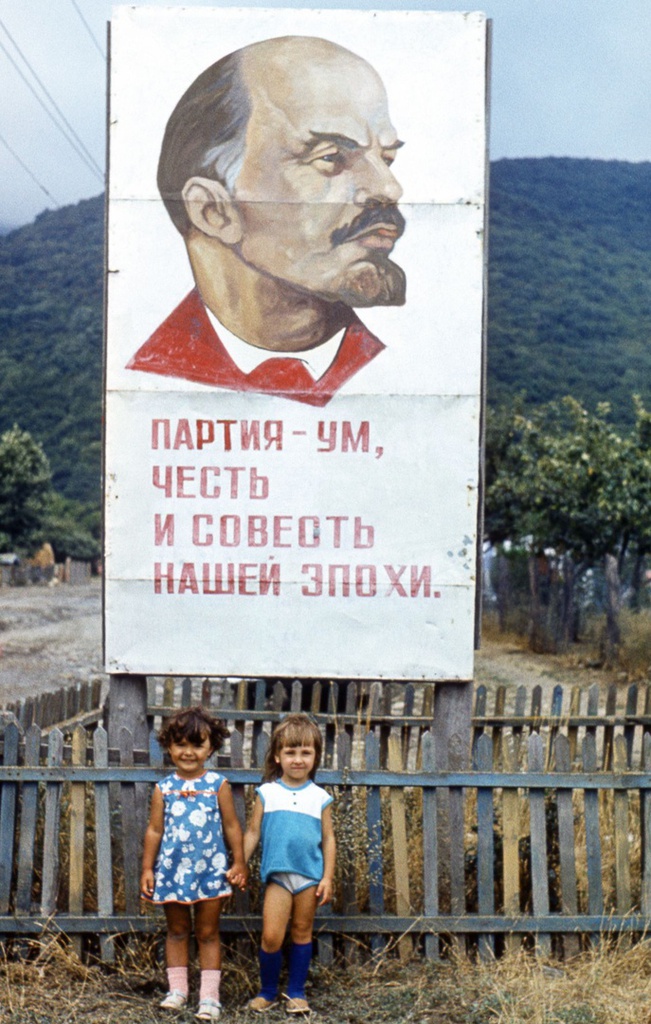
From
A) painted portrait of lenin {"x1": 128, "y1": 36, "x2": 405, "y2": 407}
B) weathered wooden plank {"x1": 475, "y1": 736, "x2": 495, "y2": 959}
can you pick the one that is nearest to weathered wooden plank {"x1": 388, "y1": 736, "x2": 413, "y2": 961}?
weathered wooden plank {"x1": 475, "y1": 736, "x2": 495, "y2": 959}

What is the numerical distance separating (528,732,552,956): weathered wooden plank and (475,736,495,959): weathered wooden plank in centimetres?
17

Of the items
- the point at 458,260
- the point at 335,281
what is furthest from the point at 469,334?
the point at 335,281

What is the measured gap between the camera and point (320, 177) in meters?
5.38

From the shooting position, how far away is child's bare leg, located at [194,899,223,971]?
4.39 m

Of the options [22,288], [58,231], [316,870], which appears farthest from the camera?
[58,231]

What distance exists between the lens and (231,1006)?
4.39m

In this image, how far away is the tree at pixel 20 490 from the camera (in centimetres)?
5228

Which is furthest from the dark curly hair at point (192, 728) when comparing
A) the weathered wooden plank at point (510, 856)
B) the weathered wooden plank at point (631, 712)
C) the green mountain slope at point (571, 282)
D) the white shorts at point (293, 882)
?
the green mountain slope at point (571, 282)

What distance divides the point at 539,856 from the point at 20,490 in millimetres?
50614

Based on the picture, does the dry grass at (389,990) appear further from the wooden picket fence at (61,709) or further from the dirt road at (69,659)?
the dirt road at (69,659)

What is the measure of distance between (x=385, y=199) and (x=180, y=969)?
3.44 metres

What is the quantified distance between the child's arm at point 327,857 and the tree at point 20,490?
49.7 meters

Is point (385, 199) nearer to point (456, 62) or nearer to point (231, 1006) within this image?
point (456, 62)

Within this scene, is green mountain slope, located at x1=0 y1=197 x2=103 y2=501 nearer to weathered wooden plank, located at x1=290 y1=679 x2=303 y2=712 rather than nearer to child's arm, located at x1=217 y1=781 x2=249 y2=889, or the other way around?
weathered wooden plank, located at x1=290 y1=679 x2=303 y2=712
